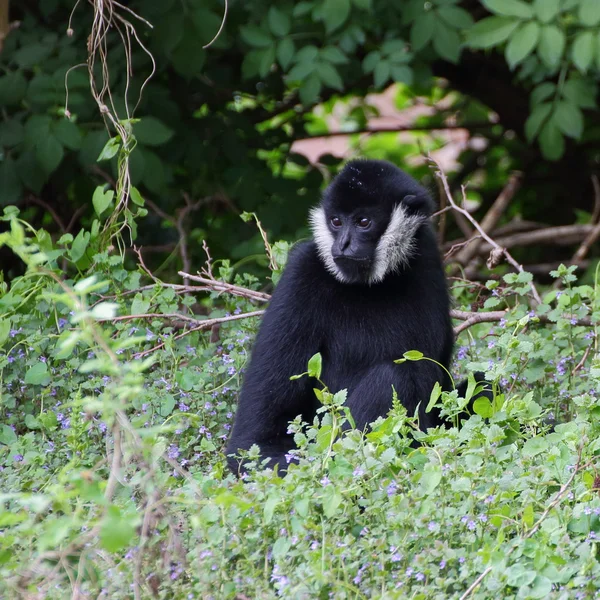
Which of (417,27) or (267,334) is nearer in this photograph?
(267,334)

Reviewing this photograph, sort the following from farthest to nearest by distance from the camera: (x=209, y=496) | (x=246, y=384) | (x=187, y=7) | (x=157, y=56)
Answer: (x=157, y=56) → (x=187, y=7) → (x=246, y=384) → (x=209, y=496)

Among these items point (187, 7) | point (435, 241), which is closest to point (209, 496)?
point (435, 241)

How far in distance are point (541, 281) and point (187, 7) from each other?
13.9 ft

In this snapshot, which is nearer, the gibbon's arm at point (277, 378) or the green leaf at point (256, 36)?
the gibbon's arm at point (277, 378)

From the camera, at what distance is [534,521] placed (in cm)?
301

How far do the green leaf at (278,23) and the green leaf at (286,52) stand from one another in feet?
0.17

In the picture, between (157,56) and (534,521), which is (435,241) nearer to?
(534,521)

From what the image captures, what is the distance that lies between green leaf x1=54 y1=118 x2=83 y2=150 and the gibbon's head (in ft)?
5.73

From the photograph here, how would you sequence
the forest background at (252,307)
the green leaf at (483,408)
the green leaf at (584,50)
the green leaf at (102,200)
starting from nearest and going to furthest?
the forest background at (252,307)
the green leaf at (483,408)
the green leaf at (102,200)
the green leaf at (584,50)

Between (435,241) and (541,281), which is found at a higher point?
(435,241)

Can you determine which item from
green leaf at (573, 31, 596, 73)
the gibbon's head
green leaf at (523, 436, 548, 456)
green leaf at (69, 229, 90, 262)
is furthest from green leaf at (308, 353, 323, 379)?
green leaf at (573, 31, 596, 73)

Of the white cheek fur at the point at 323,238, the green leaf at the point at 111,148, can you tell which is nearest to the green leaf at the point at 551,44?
the white cheek fur at the point at 323,238

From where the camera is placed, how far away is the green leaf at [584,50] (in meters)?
5.31

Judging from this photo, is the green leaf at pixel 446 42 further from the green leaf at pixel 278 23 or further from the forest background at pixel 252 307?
the green leaf at pixel 278 23
